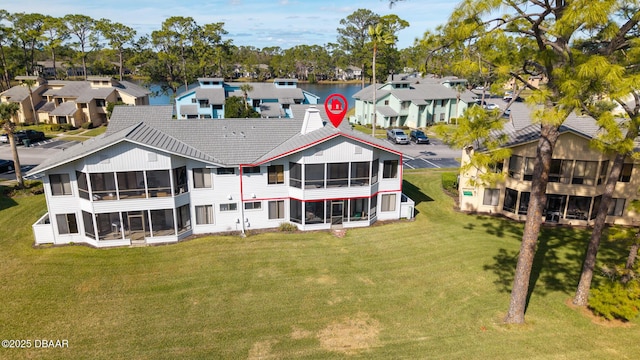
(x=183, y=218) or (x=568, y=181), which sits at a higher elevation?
(x=568, y=181)

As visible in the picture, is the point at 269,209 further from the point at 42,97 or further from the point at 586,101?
the point at 42,97

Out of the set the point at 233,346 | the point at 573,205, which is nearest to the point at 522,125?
the point at 573,205

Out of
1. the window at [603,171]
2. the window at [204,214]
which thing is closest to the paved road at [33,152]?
the window at [204,214]

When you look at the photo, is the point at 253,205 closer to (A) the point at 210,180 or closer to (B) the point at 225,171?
(B) the point at 225,171

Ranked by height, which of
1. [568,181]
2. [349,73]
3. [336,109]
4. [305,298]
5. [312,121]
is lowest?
[305,298]

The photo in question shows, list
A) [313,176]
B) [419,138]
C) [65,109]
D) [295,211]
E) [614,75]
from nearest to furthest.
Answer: [614,75] → [313,176] → [295,211] → [419,138] → [65,109]

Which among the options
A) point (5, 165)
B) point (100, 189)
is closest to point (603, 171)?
point (100, 189)
